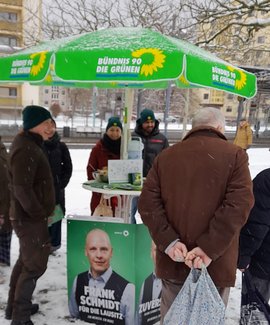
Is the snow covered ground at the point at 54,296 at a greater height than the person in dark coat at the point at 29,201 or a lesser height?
lesser

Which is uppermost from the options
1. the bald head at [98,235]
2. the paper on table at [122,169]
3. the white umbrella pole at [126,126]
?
the white umbrella pole at [126,126]

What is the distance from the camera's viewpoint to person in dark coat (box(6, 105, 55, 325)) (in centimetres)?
277

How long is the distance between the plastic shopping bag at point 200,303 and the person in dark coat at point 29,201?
1.33 m

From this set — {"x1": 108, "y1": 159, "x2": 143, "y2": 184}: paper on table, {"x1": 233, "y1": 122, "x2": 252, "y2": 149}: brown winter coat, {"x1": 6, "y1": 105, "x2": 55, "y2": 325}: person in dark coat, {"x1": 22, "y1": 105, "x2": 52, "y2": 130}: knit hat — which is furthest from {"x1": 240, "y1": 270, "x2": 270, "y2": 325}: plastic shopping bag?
{"x1": 233, "y1": 122, "x2": 252, "y2": 149}: brown winter coat

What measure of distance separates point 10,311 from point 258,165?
11.9m

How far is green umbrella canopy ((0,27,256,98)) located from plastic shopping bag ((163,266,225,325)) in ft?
4.07

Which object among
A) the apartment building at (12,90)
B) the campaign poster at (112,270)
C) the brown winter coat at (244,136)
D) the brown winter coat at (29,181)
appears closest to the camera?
the brown winter coat at (29,181)

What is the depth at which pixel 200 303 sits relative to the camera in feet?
6.62

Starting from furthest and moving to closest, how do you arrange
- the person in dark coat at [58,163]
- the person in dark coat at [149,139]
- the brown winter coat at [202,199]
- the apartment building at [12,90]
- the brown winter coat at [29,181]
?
1. the apartment building at [12,90]
2. the person in dark coat at [149,139]
3. the person in dark coat at [58,163]
4. the brown winter coat at [29,181]
5. the brown winter coat at [202,199]

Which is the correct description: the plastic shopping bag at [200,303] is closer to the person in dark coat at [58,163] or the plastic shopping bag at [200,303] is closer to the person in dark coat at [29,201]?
the person in dark coat at [29,201]

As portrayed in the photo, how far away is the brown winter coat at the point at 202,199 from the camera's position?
2012 mm

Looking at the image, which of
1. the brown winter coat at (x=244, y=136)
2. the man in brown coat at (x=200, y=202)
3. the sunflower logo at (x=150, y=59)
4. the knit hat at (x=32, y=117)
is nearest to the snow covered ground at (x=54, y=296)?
the man in brown coat at (x=200, y=202)

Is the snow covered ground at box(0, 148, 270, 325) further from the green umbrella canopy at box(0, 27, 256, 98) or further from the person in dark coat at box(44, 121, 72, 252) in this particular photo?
the green umbrella canopy at box(0, 27, 256, 98)

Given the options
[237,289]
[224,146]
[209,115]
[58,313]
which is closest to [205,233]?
[224,146]
